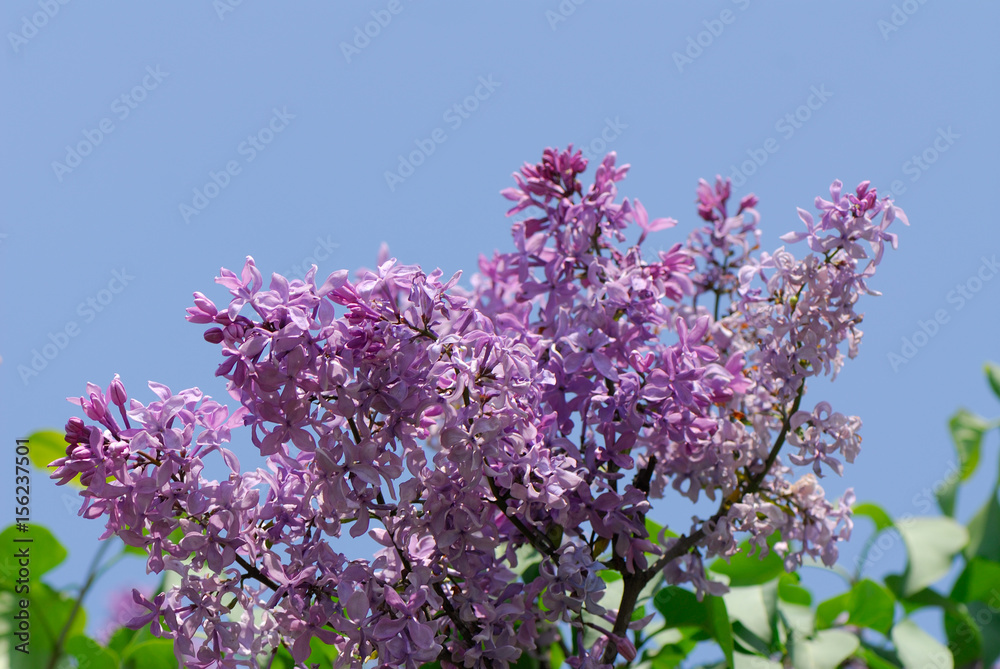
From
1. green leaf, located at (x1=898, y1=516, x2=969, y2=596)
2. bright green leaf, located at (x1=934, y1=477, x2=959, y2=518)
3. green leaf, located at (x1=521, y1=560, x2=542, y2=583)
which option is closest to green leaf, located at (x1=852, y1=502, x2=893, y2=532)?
green leaf, located at (x1=898, y1=516, x2=969, y2=596)

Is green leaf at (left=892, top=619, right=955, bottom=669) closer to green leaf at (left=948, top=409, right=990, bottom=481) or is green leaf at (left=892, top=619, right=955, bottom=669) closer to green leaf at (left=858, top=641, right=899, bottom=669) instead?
green leaf at (left=858, top=641, right=899, bottom=669)

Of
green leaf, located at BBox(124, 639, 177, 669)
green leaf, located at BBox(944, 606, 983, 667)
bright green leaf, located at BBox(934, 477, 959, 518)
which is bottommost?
green leaf, located at BBox(124, 639, 177, 669)

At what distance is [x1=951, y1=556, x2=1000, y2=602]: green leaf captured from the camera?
1.38 meters

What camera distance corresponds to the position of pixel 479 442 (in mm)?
648

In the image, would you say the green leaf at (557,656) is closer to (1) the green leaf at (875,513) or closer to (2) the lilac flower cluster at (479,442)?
(2) the lilac flower cluster at (479,442)

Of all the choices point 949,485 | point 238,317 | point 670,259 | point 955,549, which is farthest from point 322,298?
point 949,485

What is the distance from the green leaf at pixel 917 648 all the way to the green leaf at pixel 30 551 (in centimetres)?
108

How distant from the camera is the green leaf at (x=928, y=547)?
1.20 metres

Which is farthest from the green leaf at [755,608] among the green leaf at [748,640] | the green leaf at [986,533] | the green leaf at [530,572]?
the green leaf at [986,533]

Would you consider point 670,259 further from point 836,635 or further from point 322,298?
point 836,635

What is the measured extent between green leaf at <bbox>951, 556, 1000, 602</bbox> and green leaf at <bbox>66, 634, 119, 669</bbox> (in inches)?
48.8

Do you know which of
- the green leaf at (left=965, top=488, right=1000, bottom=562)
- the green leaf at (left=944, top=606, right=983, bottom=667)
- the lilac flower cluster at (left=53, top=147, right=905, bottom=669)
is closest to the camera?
the lilac flower cluster at (left=53, top=147, right=905, bottom=669)

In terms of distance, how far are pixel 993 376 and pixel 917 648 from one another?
0.89 m

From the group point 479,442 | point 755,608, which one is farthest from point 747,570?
point 479,442
